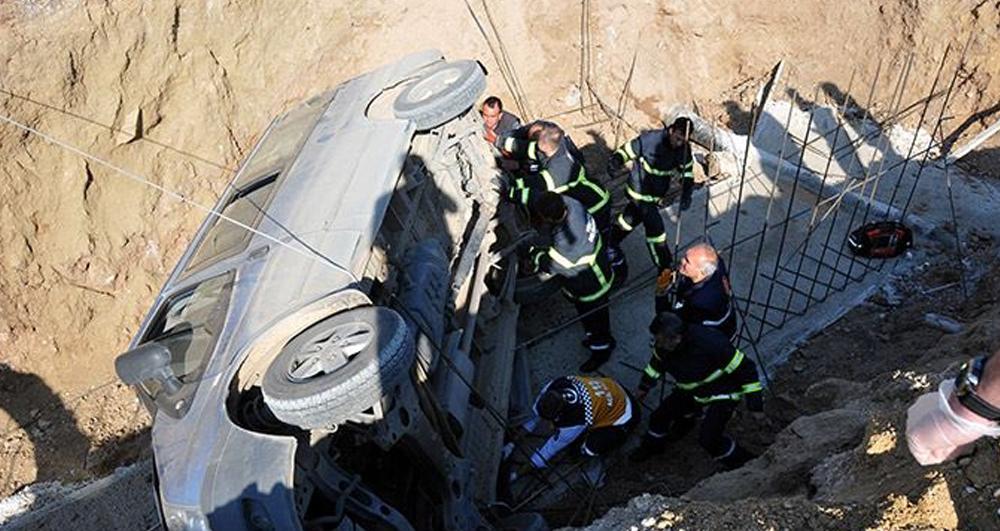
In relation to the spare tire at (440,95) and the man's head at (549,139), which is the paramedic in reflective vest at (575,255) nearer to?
the man's head at (549,139)

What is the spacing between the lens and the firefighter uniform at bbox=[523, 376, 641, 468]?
438cm

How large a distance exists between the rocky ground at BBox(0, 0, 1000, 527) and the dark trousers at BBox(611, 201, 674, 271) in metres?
1.49

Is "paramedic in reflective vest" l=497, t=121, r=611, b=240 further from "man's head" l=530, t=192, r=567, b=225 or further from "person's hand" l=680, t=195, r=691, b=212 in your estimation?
"person's hand" l=680, t=195, r=691, b=212

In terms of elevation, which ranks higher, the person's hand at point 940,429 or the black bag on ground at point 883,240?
the person's hand at point 940,429

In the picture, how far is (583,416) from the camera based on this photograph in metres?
4.39

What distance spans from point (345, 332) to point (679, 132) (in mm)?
3332

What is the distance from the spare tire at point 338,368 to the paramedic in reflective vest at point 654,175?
310cm

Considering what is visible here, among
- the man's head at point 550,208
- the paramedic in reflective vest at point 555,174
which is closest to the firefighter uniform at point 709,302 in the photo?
the man's head at point 550,208

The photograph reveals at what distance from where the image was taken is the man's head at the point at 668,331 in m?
4.17

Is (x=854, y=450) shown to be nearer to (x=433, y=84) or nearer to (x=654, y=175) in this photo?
(x=654, y=175)

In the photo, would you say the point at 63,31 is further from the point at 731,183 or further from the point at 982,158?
the point at 982,158

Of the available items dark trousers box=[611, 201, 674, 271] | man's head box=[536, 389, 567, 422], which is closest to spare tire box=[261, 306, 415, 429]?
man's head box=[536, 389, 567, 422]

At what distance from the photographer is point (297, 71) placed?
26.1 ft

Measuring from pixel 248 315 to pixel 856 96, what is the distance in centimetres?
650
